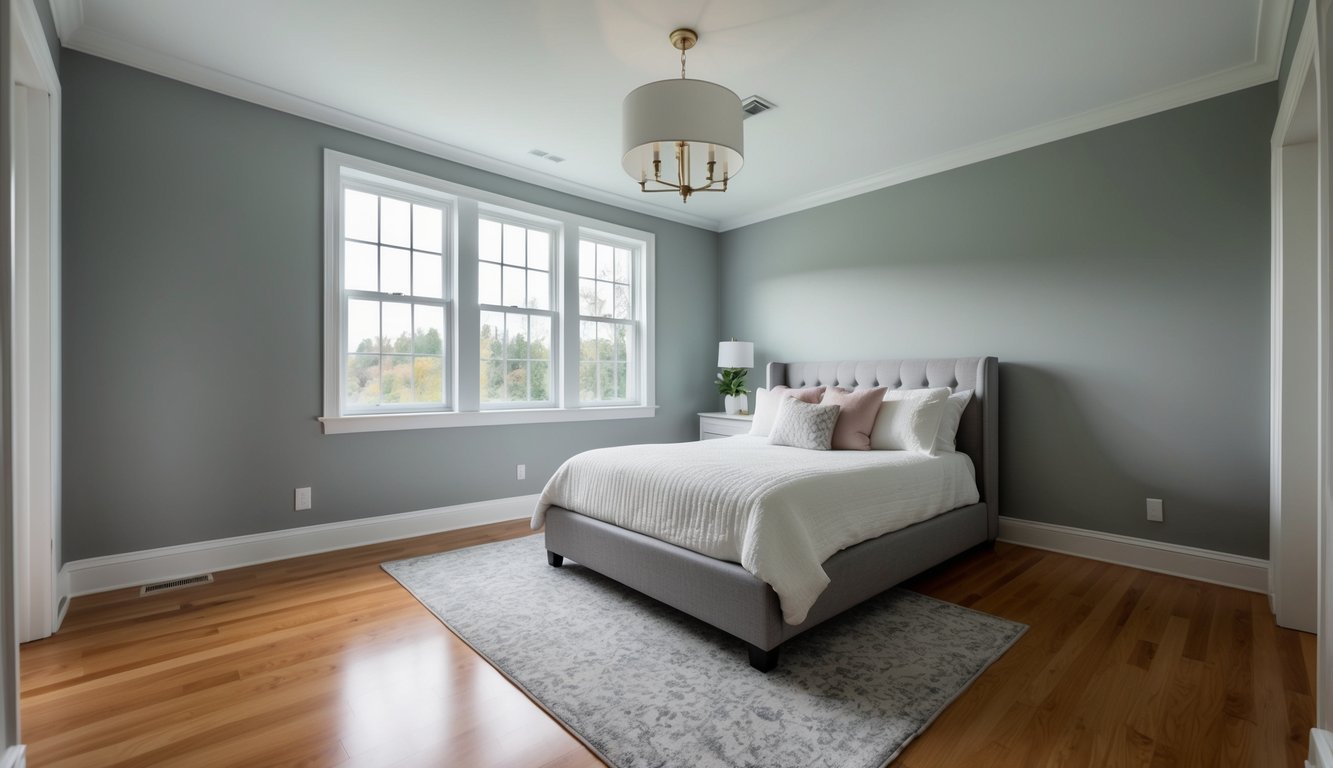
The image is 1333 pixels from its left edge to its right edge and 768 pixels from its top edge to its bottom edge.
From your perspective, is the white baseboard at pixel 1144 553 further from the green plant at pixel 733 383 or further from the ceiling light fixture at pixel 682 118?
the ceiling light fixture at pixel 682 118

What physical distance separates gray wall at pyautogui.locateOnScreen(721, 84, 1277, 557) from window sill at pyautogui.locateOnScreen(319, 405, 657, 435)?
2037 millimetres

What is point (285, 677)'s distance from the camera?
1.97 m

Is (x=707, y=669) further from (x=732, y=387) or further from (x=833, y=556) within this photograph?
(x=732, y=387)

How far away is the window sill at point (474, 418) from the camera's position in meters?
3.40

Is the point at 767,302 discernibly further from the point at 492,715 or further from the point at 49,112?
the point at 49,112

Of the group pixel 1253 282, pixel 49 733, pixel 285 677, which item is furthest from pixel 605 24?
pixel 1253 282

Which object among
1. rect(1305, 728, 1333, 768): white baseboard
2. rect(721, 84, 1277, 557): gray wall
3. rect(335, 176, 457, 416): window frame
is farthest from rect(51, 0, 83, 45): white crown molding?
rect(1305, 728, 1333, 768): white baseboard

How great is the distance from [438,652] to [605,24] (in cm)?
262

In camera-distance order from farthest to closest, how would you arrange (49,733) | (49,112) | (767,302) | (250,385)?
1. (767,302)
2. (250,385)
3. (49,112)
4. (49,733)

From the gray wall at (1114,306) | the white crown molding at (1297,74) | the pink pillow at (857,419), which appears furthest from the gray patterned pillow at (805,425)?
the white crown molding at (1297,74)

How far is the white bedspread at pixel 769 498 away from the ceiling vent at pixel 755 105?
1885 millimetres

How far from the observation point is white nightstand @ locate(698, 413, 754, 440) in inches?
187

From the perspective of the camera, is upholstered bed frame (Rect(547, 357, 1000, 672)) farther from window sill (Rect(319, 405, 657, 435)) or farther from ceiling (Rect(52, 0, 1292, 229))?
ceiling (Rect(52, 0, 1292, 229))

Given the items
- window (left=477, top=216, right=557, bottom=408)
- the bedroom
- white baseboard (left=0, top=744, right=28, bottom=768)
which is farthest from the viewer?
window (left=477, top=216, right=557, bottom=408)
